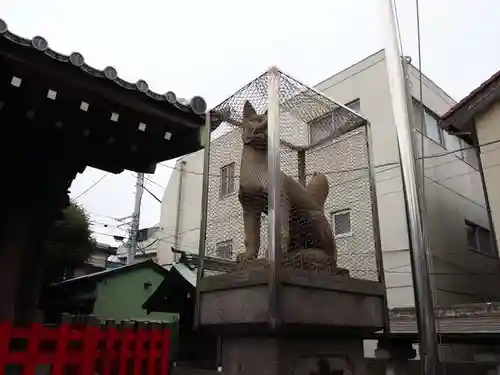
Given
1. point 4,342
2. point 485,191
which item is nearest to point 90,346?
point 4,342

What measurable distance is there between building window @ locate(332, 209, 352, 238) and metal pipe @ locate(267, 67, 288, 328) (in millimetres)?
2378

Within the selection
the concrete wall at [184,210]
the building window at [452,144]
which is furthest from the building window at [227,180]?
the concrete wall at [184,210]

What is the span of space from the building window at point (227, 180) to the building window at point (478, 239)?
1138 cm

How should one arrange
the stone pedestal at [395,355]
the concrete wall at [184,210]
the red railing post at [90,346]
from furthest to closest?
the concrete wall at [184,210], the stone pedestal at [395,355], the red railing post at [90,346]

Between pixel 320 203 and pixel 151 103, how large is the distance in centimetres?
199

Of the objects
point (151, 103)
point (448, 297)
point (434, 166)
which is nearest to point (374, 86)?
point (434, 166)

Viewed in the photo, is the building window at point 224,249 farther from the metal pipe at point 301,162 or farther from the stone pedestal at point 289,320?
the metal pipe at point 301,162

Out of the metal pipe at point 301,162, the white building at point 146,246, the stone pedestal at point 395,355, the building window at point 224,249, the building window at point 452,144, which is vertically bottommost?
the stone pedestal at point 395,355

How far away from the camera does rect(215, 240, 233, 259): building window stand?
4.60m

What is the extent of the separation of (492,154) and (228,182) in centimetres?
693

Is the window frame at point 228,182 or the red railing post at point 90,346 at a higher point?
the window frame at point 228,182

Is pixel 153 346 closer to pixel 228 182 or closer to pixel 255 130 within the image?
pixel 228 182

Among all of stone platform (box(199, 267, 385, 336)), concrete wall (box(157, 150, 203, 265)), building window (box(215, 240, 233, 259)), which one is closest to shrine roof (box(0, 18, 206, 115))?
building window (box(215, 240, 233, 259))

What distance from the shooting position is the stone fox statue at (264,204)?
3.90m
